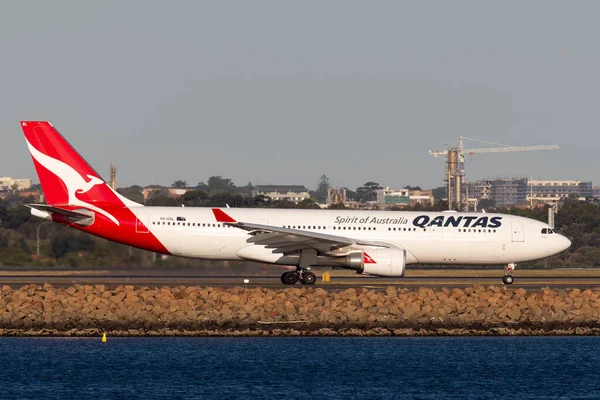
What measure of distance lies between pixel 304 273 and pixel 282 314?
9.45 metres

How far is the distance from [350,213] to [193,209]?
6496 mm

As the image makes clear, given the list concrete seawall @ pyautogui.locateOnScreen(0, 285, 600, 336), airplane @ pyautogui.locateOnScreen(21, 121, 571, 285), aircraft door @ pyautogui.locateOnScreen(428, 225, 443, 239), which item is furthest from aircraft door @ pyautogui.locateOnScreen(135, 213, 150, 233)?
aircraft door @ pyautogui.locateOnScreen(428, 225, 443, 239)

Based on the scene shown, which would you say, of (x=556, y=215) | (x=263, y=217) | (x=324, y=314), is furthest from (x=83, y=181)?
(x=556, y=215)

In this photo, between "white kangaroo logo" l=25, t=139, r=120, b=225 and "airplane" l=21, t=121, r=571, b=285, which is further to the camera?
"white kangaroo logo" l=25, t=139, r=120, b=225

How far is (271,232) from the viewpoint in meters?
41.1

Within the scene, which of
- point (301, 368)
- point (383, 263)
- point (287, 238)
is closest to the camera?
point (301, 368)

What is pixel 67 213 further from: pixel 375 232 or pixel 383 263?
pixel 383 263

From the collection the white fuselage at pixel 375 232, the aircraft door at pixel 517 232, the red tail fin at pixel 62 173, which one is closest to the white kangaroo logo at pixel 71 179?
the red tail fin at pixel 62 173

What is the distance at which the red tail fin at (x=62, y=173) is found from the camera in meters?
43.3

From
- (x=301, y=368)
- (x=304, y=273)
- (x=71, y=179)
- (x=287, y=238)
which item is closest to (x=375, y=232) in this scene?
(x=304, y=273)

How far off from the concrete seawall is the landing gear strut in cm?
682

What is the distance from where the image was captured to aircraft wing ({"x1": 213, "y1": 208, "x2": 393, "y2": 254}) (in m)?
40.7

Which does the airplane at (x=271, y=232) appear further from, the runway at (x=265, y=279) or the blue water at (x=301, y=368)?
the blue water at (x=301, y=368)

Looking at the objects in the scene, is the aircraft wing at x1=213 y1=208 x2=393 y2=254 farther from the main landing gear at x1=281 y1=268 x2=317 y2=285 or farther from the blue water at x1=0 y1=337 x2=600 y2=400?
the blue water at x1=0 y1=337 x2=600 y2=400
